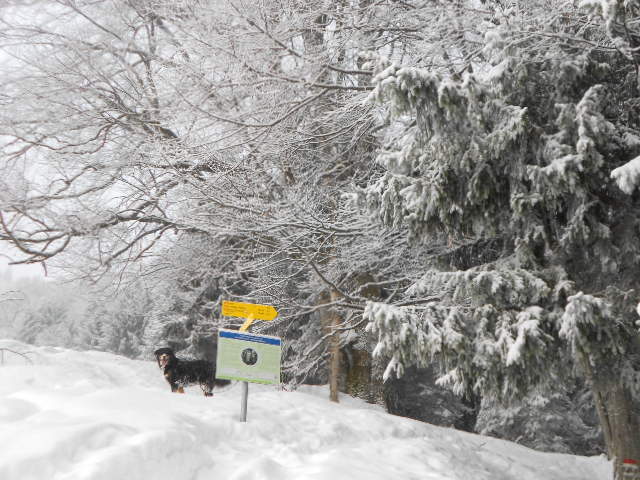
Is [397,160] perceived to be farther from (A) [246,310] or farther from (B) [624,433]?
(B) [624,433]

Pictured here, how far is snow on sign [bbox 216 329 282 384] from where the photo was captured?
5098mm

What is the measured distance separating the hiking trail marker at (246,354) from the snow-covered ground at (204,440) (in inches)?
14.7

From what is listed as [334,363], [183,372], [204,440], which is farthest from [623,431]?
[183,372]

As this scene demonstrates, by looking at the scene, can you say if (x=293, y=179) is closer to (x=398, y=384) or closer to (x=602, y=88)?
(x=602, y=88)

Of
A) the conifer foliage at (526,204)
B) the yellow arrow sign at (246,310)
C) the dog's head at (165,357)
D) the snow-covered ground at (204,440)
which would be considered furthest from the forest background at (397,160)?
the dog's head at (165,357)

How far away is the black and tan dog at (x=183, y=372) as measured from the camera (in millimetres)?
8000

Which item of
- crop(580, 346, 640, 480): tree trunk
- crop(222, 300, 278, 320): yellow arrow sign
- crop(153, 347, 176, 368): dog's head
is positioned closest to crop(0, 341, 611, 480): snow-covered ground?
crop(222, 300, 278, 320): yellow arrow sign

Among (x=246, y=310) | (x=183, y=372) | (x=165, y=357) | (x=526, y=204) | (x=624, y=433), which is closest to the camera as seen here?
(x=526, y=204)

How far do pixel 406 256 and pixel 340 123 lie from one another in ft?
7.18

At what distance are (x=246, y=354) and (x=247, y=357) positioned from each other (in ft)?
0.10

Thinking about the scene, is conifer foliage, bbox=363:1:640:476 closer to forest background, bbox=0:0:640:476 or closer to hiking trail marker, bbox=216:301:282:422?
forest background, bbox=0:0:640:476

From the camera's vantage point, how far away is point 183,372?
8.12m

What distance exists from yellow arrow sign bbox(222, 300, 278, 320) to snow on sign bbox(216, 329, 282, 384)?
0.63 feet

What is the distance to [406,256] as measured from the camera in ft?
26.3
